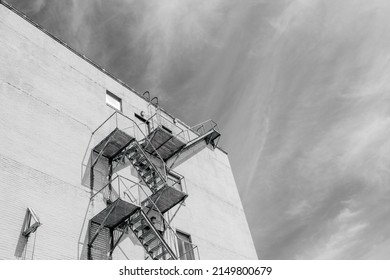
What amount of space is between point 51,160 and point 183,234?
807 cm

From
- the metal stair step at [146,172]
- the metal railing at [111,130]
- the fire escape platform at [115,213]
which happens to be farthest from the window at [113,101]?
the fire escape platform at [115,213]

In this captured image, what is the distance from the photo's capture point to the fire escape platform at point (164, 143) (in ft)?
70.2

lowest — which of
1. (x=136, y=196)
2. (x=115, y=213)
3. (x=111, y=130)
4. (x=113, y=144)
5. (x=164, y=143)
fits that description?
(x=115, y=213)

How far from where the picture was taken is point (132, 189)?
18844 millimetres

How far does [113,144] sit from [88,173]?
1.96m

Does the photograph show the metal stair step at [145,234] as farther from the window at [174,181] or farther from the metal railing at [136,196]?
the window at [174,181]

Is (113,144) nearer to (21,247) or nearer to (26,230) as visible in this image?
(26,230)

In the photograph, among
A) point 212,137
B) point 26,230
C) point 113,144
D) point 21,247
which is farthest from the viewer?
point 212,137

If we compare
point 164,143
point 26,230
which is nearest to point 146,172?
point 164,143

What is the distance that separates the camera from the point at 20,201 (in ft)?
45.2

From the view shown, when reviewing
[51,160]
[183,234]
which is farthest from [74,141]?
[183,234]

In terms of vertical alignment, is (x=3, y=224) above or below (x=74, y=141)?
below

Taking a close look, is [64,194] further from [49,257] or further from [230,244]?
[230,244]
